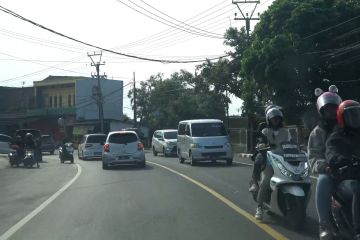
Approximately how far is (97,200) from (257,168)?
4730mm

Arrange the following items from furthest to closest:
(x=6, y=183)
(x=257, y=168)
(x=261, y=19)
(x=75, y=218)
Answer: (x=261, y=19) < (x=6, y=183) < (x=75, y=218) < (x=257, y=168)

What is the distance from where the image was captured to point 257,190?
9.91 m

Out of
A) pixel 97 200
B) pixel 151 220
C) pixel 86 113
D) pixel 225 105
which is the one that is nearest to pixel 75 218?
pixel 151 220

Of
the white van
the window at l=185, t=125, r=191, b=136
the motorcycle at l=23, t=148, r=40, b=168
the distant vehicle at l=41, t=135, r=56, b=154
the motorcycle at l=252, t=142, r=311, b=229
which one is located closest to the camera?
the motorcycle at l=252, t=142, r=311, b=229

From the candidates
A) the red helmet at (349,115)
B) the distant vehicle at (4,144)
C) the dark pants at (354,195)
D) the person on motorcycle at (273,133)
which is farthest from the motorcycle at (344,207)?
the distant vehicle at (4,144)

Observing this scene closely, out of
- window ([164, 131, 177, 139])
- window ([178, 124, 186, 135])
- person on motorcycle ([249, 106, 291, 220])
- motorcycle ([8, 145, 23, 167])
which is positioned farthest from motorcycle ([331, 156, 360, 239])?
window ([164, 131, 177, 139])

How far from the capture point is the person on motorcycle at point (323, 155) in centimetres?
660

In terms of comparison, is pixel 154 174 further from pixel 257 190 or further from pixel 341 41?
pixel 341 41

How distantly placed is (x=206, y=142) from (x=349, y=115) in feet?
62.7

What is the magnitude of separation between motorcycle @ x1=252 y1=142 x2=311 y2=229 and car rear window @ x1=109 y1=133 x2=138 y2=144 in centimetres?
1644

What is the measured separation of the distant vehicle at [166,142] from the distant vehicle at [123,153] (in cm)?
1176

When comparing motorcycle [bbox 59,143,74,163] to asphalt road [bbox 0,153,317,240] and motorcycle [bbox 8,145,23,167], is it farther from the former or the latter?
asphalt road [bbox 0,153,317,240]

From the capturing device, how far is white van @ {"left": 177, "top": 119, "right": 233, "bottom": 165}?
25.2 metres

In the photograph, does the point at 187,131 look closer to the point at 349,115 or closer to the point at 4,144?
the point at 4,144
